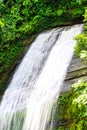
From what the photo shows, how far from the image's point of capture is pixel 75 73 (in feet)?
29.3

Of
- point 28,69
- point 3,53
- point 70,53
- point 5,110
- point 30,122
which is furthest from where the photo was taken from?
point 3,53

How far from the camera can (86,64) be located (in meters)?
9.02

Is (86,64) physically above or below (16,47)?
above

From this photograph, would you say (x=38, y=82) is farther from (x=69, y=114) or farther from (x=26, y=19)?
(x=26, y=19)

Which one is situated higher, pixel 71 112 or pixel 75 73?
pixel 75 73

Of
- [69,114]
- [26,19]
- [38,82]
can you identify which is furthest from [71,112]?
[26,19]

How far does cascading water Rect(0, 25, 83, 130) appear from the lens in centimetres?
859

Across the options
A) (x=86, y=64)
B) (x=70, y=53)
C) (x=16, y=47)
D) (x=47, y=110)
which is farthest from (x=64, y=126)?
(x=16, y=47)

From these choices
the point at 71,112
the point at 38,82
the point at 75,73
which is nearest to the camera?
the point at 71,112

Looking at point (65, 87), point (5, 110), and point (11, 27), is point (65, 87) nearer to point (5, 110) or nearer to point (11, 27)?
point (5, 110)

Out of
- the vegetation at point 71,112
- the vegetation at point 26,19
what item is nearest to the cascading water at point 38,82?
the vegetation at point 71,112

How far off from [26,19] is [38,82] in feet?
14.5

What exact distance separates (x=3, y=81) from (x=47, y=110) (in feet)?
10.2

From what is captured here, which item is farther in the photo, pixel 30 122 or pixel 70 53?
pixel 70 53
